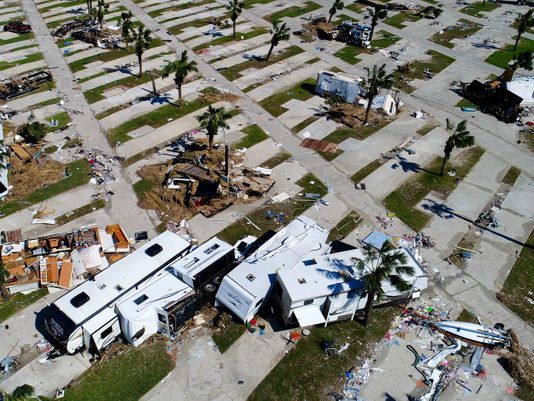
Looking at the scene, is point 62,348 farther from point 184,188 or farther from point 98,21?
point 98,21

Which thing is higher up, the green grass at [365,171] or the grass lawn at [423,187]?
the green grass at [365,171]

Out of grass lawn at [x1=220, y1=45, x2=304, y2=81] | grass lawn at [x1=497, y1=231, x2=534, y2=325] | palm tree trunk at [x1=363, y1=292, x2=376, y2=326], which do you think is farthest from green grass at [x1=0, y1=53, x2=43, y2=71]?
grass lawn at [x1=497, y1=231, x2=534, y2=325]

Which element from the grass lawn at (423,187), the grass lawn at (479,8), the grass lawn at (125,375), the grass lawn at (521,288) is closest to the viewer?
the grass lawn at (125,375)

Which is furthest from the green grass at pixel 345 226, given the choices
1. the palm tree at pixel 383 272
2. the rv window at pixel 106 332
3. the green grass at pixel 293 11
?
the green grass at pixel 293 11

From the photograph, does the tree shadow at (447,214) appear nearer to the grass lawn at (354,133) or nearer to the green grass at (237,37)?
the grass lawn at (354,133)

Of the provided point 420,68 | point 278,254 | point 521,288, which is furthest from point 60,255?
point 420,68

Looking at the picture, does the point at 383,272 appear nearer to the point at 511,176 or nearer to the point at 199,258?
the point at 199,258

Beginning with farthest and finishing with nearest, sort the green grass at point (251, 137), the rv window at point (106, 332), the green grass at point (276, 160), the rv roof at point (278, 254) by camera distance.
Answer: the green grass at point (251, 137)
the green grass at point (276, 160)
the rv roof at point (278, 254)
the rv window at point (106, 332)

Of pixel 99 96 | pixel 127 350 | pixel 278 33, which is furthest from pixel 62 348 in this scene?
pixel 278 33
